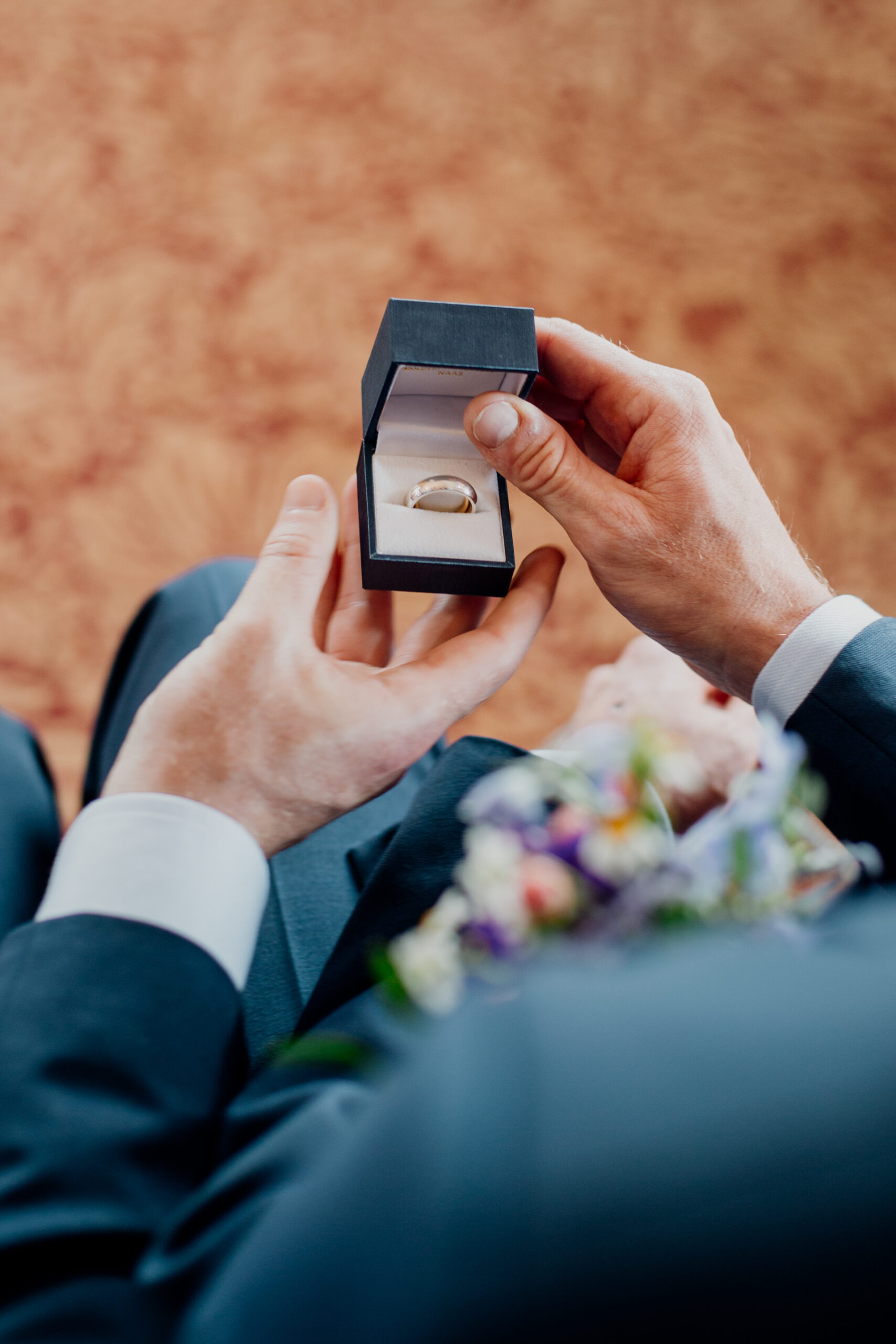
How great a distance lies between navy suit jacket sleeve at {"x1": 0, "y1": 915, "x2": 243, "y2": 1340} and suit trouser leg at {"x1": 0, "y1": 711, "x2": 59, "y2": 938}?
237 millimetres

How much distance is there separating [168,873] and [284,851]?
265mm

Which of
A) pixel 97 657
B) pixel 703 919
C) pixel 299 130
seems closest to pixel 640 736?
pixel 703 919

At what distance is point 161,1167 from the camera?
1.43 feet

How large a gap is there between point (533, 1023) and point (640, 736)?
0.63 ft

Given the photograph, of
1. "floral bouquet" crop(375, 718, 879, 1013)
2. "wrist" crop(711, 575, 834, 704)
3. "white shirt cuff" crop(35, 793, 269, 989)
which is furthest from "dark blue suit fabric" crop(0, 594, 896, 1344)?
"wrist" crop(711, 575, 834, 704)

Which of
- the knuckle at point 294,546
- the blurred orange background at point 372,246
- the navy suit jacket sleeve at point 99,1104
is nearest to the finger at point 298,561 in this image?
the knuckle at point 294,546

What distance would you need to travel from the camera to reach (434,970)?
43cm

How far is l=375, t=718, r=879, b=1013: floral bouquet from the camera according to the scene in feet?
1.23

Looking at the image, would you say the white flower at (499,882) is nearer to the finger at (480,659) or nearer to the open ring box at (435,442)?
the finger at (480,659)

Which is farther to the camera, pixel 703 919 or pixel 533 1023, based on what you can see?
pixel 703 919

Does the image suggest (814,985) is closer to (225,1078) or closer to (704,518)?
(225,1078)

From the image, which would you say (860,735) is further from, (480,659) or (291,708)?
(291,708)

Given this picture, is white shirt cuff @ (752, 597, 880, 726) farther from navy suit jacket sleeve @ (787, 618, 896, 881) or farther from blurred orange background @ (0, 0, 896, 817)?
blurred orange background @ (0, 0, 896, 817)

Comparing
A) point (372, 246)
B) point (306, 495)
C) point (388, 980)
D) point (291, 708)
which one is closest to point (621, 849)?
point (388, 980)
